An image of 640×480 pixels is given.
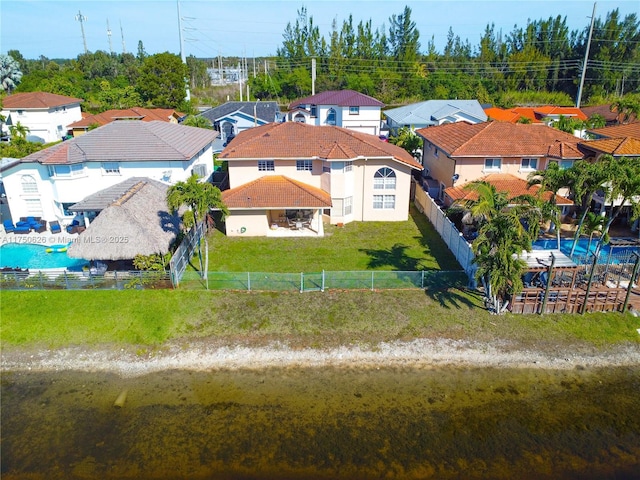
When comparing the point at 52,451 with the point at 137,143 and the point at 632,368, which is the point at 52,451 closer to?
the point at 137,143

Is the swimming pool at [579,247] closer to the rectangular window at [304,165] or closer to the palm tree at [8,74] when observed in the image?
the rectangular window at [304,165]

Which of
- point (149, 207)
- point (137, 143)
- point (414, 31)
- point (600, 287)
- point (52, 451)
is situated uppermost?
point (414, 31)

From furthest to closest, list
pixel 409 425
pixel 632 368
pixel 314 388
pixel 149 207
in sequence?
pixel 149 207, pixel 632 368, pixel 314 388, pixel 409 425

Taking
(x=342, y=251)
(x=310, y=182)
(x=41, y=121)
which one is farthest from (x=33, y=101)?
(x=342, y=251)

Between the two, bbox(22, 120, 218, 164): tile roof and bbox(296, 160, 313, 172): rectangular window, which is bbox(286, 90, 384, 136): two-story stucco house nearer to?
bbox(296, 160, 313, 172): rectangular window

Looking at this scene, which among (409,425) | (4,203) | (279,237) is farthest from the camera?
(4,203)

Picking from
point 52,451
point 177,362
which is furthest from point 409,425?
point 52,451

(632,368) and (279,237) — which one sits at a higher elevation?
(279,237)

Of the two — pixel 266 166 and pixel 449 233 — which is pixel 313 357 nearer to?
pixel 449 233
